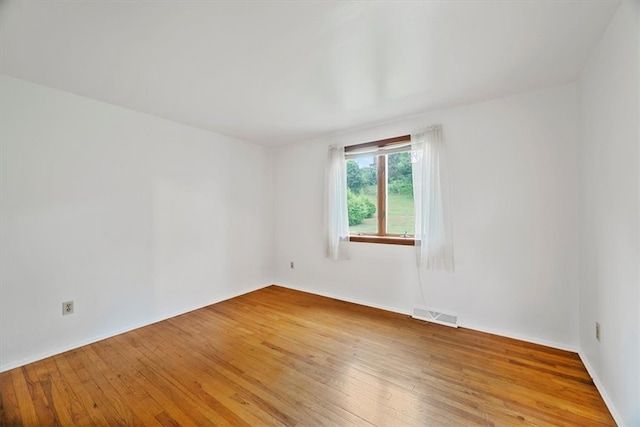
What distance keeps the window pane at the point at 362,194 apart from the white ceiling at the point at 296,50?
97 cm

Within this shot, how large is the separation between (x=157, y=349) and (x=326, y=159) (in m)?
3.01

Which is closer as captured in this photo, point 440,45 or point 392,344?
point 440,45

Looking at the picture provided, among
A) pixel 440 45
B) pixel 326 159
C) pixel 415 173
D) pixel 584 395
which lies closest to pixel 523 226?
pixel 415 173

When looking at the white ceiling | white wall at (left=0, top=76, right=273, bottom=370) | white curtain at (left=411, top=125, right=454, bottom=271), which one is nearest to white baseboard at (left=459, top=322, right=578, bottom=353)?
white curtain at (left=411, top=125, right=454, bottom=271)

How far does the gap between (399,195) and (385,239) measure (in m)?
0.60

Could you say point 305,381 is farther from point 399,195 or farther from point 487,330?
point 399,195

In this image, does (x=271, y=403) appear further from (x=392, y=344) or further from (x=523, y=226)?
(x=523, y=226)

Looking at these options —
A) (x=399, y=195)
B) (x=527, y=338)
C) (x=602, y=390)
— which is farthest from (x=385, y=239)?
(x=602, y=390)

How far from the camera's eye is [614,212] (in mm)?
1573

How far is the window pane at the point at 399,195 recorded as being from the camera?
322cm

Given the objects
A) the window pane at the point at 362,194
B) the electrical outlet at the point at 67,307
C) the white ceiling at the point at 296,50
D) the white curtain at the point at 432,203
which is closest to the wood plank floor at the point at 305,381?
the electrical outlet at the point at 67,307

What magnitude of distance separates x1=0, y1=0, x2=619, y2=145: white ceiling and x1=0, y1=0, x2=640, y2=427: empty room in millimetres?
17

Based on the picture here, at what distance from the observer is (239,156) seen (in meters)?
3.99

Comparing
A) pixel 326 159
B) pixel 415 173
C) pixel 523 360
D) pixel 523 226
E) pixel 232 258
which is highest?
pixel 326 159
